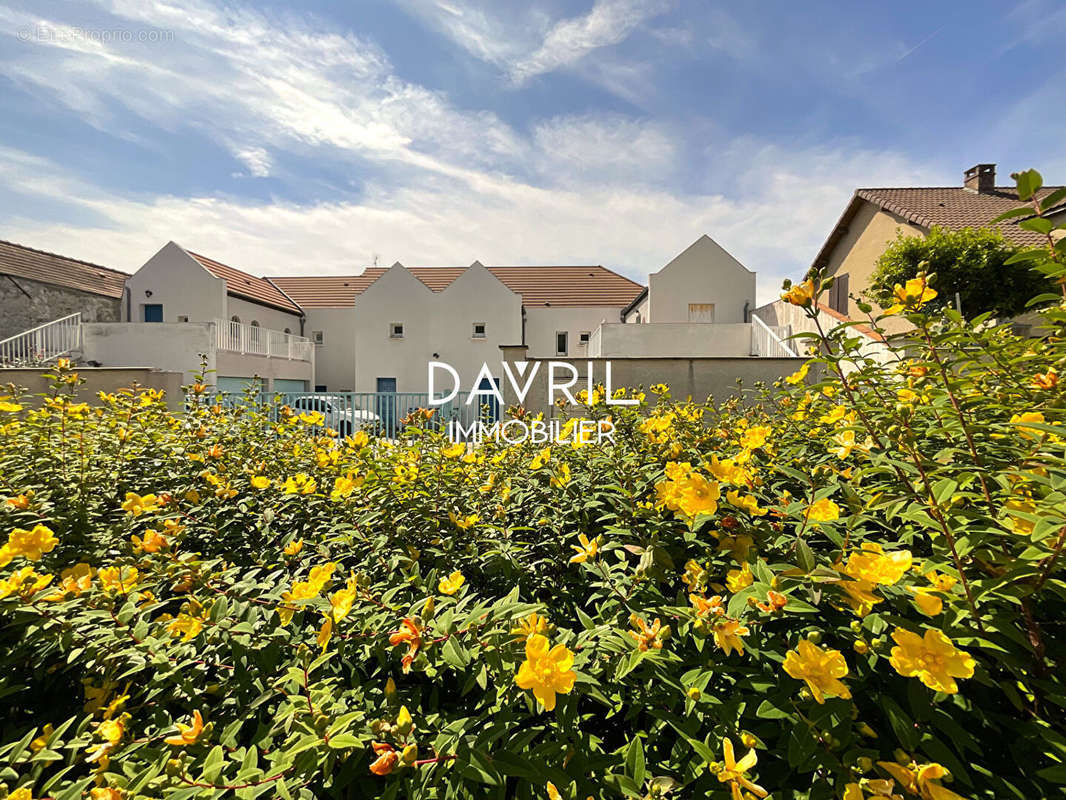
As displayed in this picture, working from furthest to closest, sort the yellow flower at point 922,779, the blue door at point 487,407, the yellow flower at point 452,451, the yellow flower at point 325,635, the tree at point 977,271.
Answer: the tree at point 977,271 < the blue door at point 487,407 < the yellow flower at point 452,451 < the yellow flower at point 325,635 < the yellow flower at point 922,779

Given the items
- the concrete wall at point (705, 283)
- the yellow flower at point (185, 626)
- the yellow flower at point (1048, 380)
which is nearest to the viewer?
the yellow flower at point (185, 626)

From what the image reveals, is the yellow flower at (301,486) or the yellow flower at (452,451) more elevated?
the yellow flower at (452,451)

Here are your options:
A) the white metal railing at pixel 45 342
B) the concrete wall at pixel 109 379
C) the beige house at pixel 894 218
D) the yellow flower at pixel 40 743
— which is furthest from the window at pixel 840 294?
the white metal railing at pixel 45 342

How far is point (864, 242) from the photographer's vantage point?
55.7 ft

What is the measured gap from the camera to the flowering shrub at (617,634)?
0.77 metres

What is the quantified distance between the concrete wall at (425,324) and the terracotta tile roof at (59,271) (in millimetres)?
8937

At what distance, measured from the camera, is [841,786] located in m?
0.72

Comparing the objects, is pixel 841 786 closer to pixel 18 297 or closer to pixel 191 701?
pixel 191 701

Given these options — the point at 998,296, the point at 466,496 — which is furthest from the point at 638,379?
the point at 998,296

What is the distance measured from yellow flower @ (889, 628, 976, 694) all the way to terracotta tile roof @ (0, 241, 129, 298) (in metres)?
22.2

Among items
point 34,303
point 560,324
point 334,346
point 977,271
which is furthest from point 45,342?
point 977,271

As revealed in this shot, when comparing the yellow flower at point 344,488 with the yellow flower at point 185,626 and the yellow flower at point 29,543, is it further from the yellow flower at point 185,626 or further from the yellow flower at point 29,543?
the yellow flower at point 29,543

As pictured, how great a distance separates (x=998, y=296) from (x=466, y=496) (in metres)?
14.9

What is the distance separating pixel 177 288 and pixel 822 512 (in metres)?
Result: 22.8
